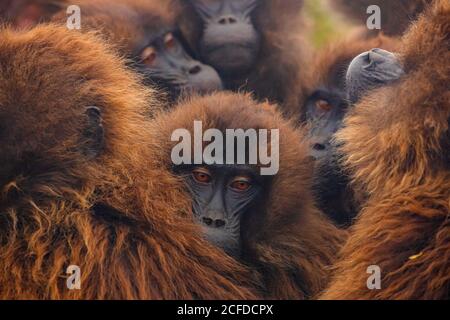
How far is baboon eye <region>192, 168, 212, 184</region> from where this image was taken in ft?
12.2

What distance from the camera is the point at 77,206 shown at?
318 centimetres

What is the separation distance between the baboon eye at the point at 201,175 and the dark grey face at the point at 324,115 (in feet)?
2.55

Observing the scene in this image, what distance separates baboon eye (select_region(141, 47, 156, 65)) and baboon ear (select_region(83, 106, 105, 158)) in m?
1.48

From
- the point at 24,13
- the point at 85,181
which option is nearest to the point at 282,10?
the point at 24,13

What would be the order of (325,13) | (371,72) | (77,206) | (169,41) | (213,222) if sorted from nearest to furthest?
1. (77,206)
2. (213,222)
3. (371,72)
4. (169,41)
5. (325,13)

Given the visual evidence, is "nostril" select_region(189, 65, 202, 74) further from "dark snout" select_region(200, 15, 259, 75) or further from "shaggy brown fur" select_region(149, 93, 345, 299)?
"shaggy brown fur" select_region(149, 93, 345, 299)

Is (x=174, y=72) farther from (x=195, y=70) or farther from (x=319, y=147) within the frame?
(x=319, y=147)

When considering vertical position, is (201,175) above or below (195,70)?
below

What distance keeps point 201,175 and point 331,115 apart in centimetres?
118

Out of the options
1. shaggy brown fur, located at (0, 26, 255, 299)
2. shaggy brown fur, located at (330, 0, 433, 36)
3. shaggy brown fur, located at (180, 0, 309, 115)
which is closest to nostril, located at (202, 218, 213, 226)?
shaggy brown fur, located at (0, 26, 255, 299)

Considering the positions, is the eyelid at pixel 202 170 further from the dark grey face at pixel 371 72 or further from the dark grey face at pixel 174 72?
the dark grey face at pixel 174 72

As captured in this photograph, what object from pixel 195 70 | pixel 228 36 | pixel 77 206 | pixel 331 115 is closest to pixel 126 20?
pixel 195 70

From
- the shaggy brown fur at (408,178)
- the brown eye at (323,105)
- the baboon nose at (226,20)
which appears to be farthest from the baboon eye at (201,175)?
the baboon nose at (226,20)

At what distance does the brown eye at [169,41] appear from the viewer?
194 inches
